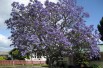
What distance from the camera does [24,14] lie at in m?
36.2

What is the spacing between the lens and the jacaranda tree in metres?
34.8

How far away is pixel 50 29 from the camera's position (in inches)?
1372

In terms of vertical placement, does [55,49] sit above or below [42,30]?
below

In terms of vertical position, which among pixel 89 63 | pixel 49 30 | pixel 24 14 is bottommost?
pixel 89 63

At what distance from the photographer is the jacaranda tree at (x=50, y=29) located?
34.8m

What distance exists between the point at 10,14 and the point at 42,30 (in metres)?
5.08

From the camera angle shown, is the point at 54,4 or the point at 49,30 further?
the point at 54,4

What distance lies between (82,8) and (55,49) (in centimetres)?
659

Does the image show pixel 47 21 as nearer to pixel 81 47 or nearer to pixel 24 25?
pixel 24 25

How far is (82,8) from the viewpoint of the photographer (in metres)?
38.1

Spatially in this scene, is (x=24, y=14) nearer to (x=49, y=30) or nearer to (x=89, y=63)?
(x=49, y=30)

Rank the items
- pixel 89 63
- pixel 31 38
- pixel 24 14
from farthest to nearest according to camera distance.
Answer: pixel 89 63 → pixel 24 14 → pixel 31 38

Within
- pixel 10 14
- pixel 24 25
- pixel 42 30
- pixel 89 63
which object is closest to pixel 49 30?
pixel 42 30

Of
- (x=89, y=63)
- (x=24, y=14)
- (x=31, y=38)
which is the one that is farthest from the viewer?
(x=89, y=63)
